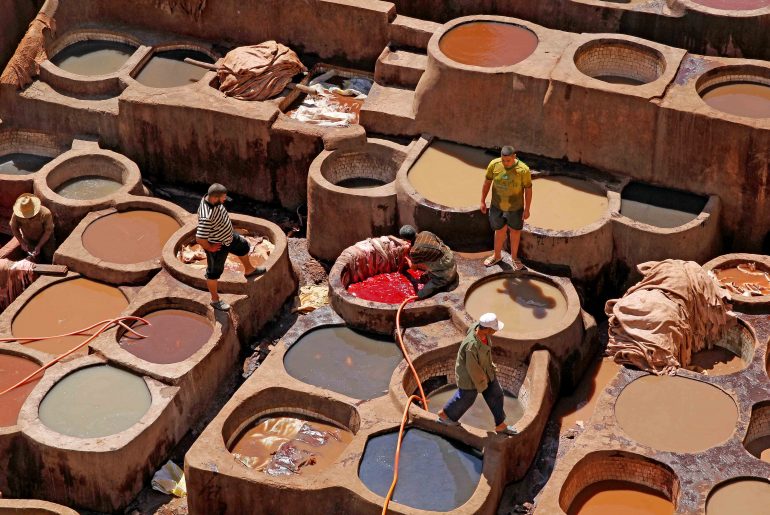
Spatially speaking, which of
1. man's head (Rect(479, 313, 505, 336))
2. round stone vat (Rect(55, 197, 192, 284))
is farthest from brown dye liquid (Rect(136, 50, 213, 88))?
man's head (Rect(479, 313, 505, 336))

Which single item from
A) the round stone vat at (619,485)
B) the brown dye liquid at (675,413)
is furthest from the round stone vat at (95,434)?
the brown dye liquid at (675,413)

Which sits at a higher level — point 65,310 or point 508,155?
point 508,155

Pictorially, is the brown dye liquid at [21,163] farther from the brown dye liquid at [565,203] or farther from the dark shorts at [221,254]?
the brown dye liquid at [565,203]

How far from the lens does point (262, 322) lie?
20.0 meters

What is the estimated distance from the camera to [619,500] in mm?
17000

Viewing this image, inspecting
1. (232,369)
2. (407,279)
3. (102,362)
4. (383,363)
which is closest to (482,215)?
(407,279)

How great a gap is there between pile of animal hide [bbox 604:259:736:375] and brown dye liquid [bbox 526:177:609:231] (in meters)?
1.42

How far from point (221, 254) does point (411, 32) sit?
5.93 metres

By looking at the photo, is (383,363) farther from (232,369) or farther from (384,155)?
(384,155)

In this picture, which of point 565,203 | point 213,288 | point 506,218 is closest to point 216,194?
point 213,288

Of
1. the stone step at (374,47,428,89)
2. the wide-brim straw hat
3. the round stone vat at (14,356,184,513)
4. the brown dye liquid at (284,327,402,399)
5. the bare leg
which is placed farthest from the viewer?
the stone step at (374,47,428,89)

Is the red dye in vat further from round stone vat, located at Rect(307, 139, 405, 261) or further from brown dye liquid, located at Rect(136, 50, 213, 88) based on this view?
brown dye liquid, located at Rect(136, 50, 213, 88)

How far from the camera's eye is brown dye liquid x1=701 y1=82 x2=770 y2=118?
2059cm

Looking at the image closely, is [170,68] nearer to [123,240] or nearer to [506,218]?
[123,240]
